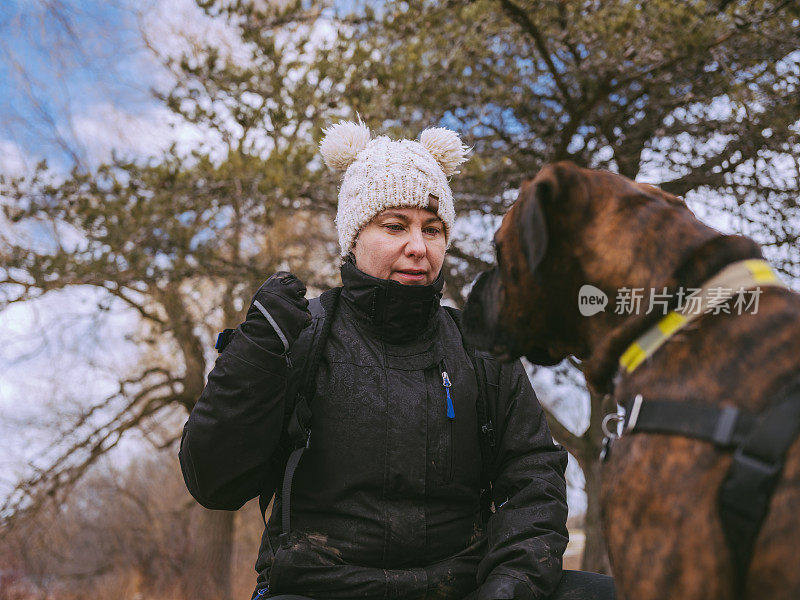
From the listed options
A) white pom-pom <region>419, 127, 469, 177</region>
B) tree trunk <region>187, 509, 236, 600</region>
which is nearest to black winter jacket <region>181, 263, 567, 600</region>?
white pom-pom <region>419, 127, 469, 177</region>

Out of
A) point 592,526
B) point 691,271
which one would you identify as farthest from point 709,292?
point 592,526

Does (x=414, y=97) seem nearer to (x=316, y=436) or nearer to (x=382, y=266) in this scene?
(x=382, y=266)

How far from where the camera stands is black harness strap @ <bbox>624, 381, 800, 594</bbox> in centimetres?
152

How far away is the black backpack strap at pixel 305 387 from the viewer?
2502mm

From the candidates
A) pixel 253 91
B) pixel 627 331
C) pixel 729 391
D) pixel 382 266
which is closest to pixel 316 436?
pixel 382 266

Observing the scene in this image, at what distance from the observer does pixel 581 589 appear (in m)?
2.45

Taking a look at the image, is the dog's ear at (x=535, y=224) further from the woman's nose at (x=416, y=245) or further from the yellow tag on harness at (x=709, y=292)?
the woman's nose at (x=416, y=245)

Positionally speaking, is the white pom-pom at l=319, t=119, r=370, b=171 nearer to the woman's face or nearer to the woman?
the woman

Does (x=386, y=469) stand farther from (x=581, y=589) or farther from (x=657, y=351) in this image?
(x=657, y=351)

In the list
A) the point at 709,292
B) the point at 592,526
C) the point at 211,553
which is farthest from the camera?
the point at 211,553

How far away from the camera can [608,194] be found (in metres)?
2.10

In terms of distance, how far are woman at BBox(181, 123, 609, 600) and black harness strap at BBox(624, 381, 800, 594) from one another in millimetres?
941

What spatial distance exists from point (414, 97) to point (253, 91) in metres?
1.79

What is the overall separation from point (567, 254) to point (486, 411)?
947 millimetres
